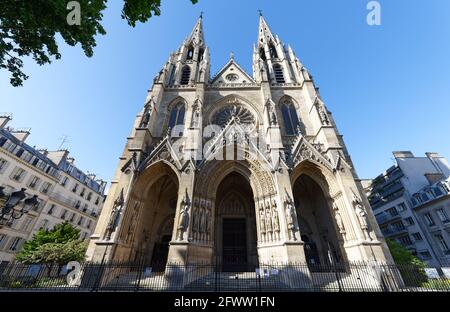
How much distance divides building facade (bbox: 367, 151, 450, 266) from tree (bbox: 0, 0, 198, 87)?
2899cm

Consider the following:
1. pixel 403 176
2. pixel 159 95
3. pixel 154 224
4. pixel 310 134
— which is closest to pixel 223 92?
pixel 159 95

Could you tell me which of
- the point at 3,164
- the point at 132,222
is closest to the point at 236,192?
the point at 132,222

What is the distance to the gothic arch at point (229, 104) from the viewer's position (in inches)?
713

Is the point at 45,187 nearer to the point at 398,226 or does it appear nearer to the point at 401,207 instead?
the point at 401,207

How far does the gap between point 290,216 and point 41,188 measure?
2546cm

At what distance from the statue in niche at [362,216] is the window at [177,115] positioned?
14.7 m

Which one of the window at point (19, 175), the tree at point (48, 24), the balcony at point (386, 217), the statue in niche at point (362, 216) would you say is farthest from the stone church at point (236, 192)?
the balcony at point (386, 217)

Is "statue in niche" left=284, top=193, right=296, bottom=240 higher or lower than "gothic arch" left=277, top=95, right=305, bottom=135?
lower

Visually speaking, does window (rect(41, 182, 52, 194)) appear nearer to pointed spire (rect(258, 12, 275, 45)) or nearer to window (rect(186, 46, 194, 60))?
window (rect(186, 46, 194, 60))

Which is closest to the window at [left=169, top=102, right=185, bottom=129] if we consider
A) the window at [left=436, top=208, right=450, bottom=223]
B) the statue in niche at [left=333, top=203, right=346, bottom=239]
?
the statue in niche at [left=333, top=203, right=346, bottom=239]

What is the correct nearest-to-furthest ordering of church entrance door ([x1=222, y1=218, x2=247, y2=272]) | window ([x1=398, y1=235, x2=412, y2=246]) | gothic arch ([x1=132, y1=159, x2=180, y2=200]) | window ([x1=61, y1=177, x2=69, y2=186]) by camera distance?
gothic arch ([x1=132, y1=159, x2=180, y2=200]) < church entrance door ([x1=222, y1=218, x2=247, y2=272]) < window ([x1=398, y1=235, x2=412, y2=246]) < window ([x1=61, y1=177, x2=69, y2=186])

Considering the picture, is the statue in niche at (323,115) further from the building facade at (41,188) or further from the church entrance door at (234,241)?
the building facade at (41,188)

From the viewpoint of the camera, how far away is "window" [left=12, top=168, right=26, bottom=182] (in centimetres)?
1848
